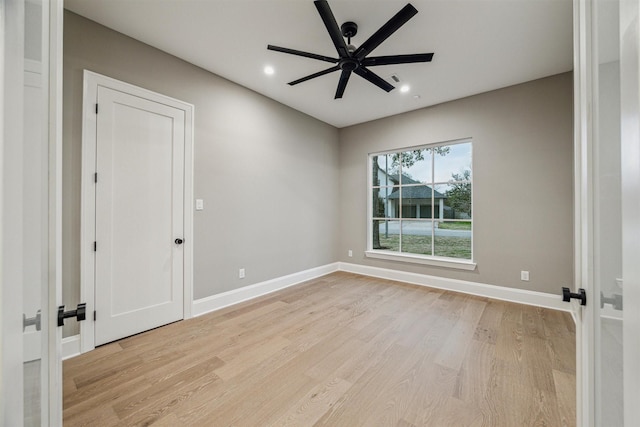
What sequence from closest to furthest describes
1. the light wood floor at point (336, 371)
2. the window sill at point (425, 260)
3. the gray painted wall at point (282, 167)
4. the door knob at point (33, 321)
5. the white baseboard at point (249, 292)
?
the door knob at point (33, 321) → the light wood floor at point (336, 371) → the gray painted wall at point (282, 167) → the white baseboard at point (249, 292) → the window sill at point (425, 260)

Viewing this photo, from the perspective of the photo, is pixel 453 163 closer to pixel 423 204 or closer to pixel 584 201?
pixel 423 204

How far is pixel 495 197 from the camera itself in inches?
138

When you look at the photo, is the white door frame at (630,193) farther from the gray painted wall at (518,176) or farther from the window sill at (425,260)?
the window sill at (425,260)

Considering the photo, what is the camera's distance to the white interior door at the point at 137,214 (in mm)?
2275

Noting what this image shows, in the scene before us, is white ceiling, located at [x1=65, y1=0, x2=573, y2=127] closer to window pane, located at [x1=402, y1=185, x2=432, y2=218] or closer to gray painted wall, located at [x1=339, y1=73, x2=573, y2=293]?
gray painted wall, located at [x1=339, y1=73, x2=573, y2=293]

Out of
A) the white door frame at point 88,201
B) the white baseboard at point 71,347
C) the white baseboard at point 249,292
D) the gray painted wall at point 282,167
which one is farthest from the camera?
the white baseboard at point 249,292

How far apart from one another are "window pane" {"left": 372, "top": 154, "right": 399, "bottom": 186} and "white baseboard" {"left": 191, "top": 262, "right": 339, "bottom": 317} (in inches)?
78.0

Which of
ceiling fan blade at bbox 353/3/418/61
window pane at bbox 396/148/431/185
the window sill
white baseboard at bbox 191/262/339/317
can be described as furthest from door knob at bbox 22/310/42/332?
window pane at bbox 396/148/431/185

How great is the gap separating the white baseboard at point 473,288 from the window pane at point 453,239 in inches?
16.7

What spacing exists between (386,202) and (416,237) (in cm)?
85

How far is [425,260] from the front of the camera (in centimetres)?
406

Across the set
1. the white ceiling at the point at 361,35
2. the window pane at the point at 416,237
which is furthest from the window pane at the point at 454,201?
the white ceiling at the point at 361,35

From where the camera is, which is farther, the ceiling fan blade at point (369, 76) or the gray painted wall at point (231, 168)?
the ceiling fan blade at point (369, 76)

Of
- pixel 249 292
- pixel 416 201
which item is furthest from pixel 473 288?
pixel 249 292
